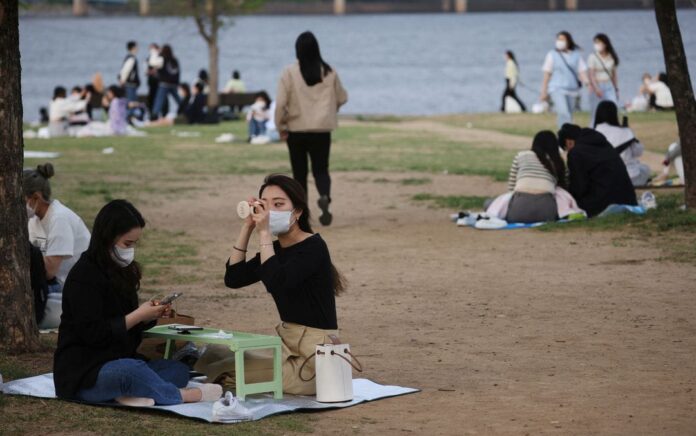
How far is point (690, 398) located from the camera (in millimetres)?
7086

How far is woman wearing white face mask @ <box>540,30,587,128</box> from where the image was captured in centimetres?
2030

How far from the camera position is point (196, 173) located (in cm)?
2017

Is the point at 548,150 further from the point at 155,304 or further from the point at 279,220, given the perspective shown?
the point at 155,304

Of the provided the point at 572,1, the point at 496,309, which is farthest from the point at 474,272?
the point at 572,1

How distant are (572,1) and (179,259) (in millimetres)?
164453

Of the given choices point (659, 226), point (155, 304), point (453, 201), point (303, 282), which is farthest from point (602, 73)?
point (155, 304)

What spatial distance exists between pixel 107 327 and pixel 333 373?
3.63ft

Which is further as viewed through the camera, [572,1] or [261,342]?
[572,1]

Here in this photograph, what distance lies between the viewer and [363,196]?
17.3 m

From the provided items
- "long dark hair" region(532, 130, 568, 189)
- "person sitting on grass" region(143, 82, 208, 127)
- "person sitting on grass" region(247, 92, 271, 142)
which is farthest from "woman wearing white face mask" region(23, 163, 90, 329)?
"person sitting on grass" region(143, 82, 208, 127)

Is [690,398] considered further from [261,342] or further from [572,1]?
[572,1]

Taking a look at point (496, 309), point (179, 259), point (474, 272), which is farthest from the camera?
point (179, 259)

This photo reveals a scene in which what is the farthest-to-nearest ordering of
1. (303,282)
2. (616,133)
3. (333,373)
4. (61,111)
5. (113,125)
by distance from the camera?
(113,125), (61,111), (616,133), (303,282), (333,373)

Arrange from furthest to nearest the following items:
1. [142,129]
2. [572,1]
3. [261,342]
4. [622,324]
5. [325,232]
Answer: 1. [572,1]
2. [142,129]
3. [325,232]
4. [622,324]
5. [261,342]
